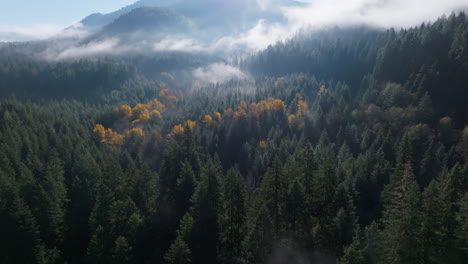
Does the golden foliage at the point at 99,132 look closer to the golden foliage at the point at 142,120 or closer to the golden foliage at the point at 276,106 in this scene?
the golden foliage at the point at 142,120

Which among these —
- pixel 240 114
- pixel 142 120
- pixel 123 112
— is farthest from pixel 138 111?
pixel 240 114

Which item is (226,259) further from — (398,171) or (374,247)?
(398,171)

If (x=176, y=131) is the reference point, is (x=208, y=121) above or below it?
below

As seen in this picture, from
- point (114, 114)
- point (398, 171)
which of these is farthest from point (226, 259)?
point (114, 114)

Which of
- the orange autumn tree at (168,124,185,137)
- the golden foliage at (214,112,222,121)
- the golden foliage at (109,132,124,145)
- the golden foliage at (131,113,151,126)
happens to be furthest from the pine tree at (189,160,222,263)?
the golden foliage at (131,113,151,126)

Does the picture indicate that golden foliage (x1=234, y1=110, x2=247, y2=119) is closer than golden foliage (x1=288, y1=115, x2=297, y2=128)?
No

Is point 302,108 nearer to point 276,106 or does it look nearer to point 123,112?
point 276,106

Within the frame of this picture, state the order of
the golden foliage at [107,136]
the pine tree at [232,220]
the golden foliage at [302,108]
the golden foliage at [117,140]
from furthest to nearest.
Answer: the golden foliage at [302,108]
the golden foliage at [107,136]
the golden foliage at [117,140]
the pine tree at [232,220]

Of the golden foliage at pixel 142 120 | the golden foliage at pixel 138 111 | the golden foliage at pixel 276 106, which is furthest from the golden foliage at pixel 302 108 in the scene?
the golden foliage at pixel 138 111

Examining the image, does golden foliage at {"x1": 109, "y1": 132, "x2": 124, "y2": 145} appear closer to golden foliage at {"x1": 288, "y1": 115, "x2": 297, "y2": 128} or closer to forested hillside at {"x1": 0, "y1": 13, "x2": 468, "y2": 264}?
forested hillside at {"x1": 0, "y1": 13, "x2": 468, "y2": 264}
